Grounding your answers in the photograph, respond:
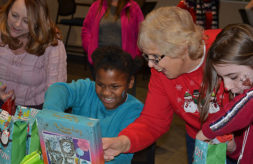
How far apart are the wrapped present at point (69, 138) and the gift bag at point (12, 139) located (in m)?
0.19

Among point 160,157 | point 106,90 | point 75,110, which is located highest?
point 106,90

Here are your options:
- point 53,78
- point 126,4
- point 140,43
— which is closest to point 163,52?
point 140,43

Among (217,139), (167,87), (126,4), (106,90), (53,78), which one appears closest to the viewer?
(217,139)

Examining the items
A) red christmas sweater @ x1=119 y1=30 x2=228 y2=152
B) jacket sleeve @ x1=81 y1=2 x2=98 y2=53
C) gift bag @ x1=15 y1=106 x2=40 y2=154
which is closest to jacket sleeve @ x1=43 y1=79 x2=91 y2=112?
gift bag @ x1=15 y1=106 x2=40 y2=154

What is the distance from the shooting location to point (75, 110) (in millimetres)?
1665

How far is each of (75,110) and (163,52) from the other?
63 cm

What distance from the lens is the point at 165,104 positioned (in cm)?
148

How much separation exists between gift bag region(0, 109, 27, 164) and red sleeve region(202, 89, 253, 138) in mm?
674

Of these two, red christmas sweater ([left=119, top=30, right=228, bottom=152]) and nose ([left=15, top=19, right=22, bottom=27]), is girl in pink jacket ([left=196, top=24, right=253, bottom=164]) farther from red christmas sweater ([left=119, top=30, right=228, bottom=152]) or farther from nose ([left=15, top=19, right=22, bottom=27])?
nose ([left=15, top=19, right=22, bottom=27])

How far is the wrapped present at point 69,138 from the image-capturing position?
0.96 m

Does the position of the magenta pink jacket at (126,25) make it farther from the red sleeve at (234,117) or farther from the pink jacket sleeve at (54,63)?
the red sleeve at (234,117)

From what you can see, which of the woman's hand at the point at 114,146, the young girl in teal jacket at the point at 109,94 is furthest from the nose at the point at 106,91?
the woman's hand at the point at 114,146

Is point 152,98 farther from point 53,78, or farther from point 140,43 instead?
point 53,78

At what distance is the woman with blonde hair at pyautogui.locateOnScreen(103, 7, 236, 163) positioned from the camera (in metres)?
1.24
